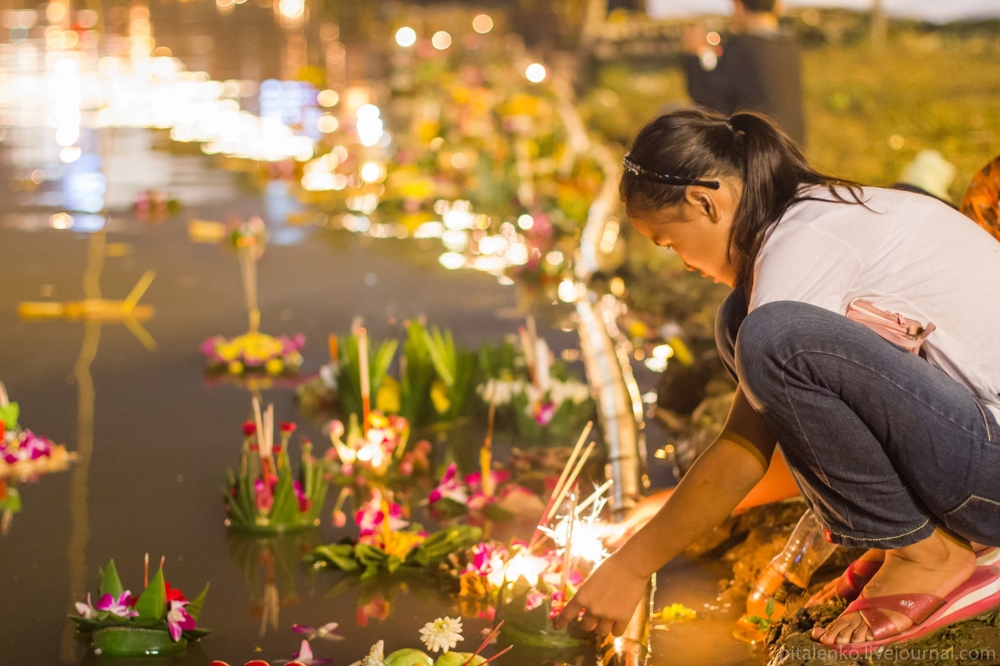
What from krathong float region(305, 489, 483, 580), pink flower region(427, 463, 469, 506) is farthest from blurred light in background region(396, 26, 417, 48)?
krathong float region(305, 489, 483, 580)

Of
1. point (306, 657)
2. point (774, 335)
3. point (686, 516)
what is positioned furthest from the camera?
point (306, 657)

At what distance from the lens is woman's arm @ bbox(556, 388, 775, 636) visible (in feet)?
6.85

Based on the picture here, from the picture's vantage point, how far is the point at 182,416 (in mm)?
3938

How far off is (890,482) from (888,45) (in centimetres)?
1161

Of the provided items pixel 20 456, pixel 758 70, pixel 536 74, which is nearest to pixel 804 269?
pixel 20 456

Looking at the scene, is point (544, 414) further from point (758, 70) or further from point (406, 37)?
point (406, 37)

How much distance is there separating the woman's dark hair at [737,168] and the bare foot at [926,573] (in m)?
0.59

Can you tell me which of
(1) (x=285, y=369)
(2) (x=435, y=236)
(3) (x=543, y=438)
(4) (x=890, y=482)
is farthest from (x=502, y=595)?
(2) (x=435, y=236)

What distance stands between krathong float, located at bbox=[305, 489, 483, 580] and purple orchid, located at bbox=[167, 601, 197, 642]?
486 millimetres

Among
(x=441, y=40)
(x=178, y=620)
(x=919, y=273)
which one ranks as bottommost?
(x=178, y=620)

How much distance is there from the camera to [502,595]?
2.49 meters

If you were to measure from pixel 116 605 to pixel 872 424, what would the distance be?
1601mm

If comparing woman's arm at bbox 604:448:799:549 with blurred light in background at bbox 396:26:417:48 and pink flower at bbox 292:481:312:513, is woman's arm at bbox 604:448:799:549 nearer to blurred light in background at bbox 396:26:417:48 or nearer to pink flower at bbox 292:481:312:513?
pink flower at bbox 292:481:312:513

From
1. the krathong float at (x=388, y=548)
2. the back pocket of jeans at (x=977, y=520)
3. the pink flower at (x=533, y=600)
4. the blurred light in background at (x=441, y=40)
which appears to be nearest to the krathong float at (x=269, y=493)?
the krathong float at (x=388, y=548)
